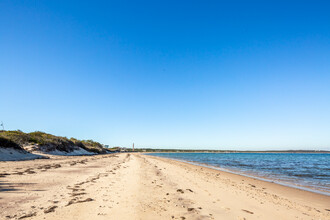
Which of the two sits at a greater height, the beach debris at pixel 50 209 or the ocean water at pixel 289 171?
the beach debris at pixel 50 209

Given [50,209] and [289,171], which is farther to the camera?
[289,171]

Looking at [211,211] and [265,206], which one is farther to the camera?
[265,206]

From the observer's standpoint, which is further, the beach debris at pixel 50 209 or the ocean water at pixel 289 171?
the ocean water at pixel 289 171

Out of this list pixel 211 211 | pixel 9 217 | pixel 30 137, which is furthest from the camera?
pixel 30 137

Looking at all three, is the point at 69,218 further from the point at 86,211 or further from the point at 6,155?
the point at 6,155

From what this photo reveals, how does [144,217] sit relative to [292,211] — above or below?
above

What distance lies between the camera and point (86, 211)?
4762 mm

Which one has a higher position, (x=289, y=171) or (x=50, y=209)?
(x=50, y=209)

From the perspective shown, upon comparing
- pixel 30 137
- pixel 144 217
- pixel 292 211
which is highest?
pixel 30 137

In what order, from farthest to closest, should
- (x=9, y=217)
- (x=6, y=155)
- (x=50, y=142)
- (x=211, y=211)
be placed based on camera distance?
(x=50, y=142), (x=6, y=155), (x=211, y=211), (x=9, y=217)

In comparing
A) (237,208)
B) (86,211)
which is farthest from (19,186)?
(237,208)

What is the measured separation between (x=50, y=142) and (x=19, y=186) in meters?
37.2

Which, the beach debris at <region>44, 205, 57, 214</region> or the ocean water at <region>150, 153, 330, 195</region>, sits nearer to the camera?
the beach debris at <region>44, 205, 57, 214</region>

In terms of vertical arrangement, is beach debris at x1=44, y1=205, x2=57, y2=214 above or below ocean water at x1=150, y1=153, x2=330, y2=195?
above
